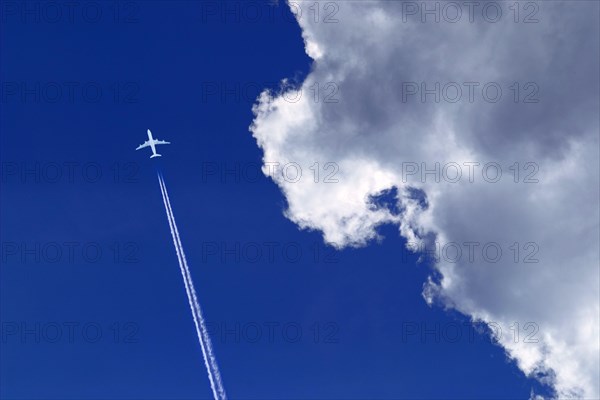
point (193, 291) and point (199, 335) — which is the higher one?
point (193, 291)

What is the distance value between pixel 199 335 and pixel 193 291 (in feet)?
44.8

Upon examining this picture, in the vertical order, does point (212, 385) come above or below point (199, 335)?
below

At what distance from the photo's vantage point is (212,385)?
189m

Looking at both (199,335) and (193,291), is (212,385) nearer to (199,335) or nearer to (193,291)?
(199,335)

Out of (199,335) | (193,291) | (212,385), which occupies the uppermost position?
(193,291)

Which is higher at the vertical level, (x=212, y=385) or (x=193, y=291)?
(x=193, y=291)

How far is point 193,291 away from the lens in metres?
198

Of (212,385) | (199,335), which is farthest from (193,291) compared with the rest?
(212,385)

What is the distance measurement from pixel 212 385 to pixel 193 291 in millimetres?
28451

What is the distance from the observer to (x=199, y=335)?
192750mm

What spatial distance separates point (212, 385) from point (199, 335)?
14.9 m
